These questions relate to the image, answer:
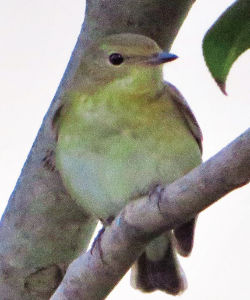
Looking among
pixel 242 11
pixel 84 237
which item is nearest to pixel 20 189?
pixel 84 237

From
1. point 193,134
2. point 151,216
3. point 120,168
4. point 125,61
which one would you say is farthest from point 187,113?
point 151,216

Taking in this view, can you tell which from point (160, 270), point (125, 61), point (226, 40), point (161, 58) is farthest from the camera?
point (160, 270)

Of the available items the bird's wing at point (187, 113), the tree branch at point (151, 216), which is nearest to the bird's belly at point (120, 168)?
the bird's wing at point (187, 113)

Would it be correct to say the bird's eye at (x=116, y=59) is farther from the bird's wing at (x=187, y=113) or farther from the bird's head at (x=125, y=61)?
the bird's wing at (x=187, y=113)

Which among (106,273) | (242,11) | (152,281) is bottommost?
(106,273)

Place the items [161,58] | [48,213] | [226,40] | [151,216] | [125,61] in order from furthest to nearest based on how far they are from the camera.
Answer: [125,61] < [161,58] < [48,213] < [151,216] < [226,40]

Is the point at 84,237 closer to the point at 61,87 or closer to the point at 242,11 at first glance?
the point at 61,87

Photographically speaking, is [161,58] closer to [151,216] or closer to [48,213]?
[48,213]
